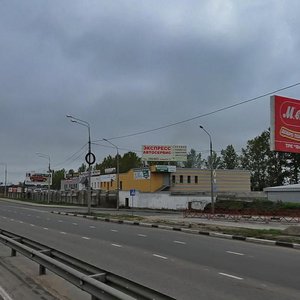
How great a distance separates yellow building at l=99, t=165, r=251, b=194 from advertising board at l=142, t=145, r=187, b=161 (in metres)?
3.07

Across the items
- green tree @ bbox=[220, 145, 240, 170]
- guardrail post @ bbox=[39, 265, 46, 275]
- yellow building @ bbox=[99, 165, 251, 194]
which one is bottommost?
guardrail post @ bbox=[39, 265, 46, 275]

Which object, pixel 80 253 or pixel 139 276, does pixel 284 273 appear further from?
pixel 80 253

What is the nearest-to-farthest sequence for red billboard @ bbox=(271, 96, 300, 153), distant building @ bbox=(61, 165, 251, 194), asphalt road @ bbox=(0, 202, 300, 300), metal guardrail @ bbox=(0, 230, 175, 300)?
metal guardrail @ bbox=(0, 230, 175, 300) → asphalt road @ bbox=(0, 202, 300, 300) → red billboard @ bbox=(271, 96, 300, 153) → distant building @ bbox=(61, 165, 251, 194)

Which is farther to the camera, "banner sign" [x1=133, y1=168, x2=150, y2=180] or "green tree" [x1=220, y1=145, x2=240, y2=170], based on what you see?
"green tree" [x1=220, y1=145, x2=240, y2=170]

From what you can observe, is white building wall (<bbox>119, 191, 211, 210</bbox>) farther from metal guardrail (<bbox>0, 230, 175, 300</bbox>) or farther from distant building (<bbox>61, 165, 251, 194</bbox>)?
metal guardrail (<bbox>0, 230, 175, 300</bbox>)

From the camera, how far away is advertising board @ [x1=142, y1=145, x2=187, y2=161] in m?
92.6

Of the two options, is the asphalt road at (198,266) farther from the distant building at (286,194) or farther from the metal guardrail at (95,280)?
the distant building at (286,194)

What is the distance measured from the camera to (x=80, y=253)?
1641 cm

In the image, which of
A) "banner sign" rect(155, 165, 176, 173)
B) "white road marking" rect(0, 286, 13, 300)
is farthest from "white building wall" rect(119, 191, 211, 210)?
"white road marking" rect(0, 286, 13, 300)

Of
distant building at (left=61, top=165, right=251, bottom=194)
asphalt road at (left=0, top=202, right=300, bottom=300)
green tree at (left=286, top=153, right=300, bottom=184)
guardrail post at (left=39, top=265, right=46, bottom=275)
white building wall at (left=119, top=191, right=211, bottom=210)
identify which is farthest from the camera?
green tree at (left=286, top=153, right=300, bottom=184)

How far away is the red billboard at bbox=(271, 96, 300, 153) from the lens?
3184cm

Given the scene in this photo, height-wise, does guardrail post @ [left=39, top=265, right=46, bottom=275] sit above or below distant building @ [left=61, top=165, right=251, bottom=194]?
below

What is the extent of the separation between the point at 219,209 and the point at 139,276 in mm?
50646

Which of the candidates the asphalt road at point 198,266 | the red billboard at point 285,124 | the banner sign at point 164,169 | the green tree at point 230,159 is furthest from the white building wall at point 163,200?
the green tree at point 230,159
